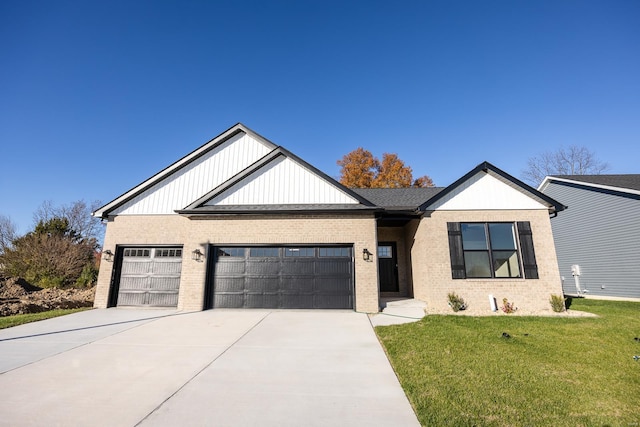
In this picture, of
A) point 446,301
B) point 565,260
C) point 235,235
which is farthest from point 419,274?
point 565,260

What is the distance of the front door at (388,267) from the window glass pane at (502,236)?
14.4ft

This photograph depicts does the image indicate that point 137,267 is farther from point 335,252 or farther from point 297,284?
point 335,252

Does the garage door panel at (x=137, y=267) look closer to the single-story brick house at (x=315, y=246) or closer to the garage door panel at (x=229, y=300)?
the single-story brick house at (x=315, y=246)

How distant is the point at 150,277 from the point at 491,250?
14.2m

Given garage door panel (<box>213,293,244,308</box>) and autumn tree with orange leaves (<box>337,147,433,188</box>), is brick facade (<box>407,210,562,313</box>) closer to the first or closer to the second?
garage door panel (<box>213,293,244,308</box>)

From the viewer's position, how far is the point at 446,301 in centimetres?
1027

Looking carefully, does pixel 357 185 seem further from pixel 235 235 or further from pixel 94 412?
pixel 94 412

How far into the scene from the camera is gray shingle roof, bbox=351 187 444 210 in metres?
11.8

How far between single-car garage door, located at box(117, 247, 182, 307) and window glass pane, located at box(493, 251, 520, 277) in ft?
42.4

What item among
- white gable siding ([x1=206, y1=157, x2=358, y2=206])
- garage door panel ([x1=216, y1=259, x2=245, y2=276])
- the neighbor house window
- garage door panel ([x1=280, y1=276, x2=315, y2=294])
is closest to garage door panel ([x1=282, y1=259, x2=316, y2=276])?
garage door panel ([x1=280, y1=276, x2=315, y2=294])

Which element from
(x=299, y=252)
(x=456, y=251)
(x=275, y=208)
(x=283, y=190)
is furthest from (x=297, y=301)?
(x=456, y=251)

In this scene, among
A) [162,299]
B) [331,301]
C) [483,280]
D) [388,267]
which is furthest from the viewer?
[388,267]

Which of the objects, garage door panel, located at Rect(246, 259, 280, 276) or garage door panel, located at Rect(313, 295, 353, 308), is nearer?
garage door panel, located at Rect(313, 295, 353, 308)

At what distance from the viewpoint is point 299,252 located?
11016 millimetres
